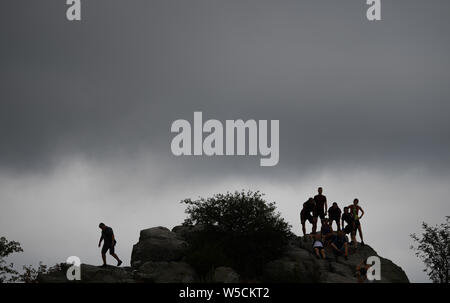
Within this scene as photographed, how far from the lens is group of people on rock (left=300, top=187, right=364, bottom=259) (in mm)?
29031

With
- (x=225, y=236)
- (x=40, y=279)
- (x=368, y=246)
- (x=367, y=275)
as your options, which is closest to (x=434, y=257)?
(x=368, y=246)

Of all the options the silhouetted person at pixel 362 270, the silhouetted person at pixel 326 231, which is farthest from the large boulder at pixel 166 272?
the silhouetted person at pixel 362 270

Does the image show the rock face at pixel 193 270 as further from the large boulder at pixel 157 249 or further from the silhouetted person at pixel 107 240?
the silhouetted person at pixel 107 240

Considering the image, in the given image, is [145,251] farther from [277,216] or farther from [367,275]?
[367,275]

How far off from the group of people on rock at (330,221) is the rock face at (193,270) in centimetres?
63

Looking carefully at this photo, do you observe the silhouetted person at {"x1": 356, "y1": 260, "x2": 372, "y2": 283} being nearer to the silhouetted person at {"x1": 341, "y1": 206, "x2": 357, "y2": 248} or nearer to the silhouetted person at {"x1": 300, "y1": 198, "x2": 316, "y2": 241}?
the silhouetted person at {"x1": 341, "y1": 206, "x2": 357, "y2": 248}

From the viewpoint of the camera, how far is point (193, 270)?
2873cm

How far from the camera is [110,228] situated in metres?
27.5

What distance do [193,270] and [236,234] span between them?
14.2 feet

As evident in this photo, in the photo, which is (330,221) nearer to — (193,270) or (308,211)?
(308,211)

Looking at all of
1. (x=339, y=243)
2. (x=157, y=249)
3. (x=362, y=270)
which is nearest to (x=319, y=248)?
(x=339, y=243)

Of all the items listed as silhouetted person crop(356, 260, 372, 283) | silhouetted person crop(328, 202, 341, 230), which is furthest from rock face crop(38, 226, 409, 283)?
silhouetted person crop(328, 202, 341, 230)
